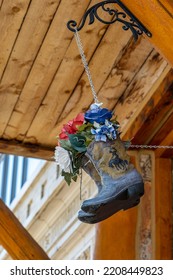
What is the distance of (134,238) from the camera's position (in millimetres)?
6566

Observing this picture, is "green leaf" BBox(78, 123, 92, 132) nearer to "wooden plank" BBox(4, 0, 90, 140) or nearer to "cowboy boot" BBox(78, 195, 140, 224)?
"cowboy boot" BBox(78, 195, 140, 224)

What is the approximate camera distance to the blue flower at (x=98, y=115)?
4555 millimetres

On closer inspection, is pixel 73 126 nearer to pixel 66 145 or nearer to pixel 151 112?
pixel 66 145

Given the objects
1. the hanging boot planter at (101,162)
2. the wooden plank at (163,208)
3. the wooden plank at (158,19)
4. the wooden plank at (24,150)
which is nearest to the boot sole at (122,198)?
the hanging boot planter at (101,162)

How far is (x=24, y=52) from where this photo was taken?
240 inches

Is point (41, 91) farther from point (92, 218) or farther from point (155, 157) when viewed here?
point (92, 218)

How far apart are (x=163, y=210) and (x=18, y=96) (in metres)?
1.07

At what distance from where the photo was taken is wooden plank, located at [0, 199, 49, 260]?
21.5 feet

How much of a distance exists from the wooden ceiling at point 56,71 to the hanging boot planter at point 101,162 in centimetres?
134

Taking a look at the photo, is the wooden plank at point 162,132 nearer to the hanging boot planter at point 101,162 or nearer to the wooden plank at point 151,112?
the wooden plank at point 151,112

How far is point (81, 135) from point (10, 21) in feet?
4.78

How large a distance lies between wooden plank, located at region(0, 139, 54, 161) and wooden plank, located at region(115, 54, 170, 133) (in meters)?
0.48
